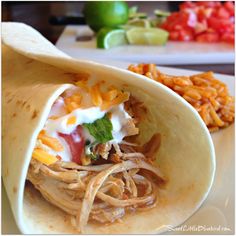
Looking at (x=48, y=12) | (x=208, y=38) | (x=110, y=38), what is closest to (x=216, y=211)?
(x=110, y=38)

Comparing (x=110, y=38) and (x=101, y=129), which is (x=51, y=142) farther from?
(x=110, y=38)

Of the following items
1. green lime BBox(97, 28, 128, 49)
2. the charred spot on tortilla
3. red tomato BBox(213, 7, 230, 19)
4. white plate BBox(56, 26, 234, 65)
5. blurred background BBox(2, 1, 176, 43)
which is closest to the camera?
the charred spot on tortilla

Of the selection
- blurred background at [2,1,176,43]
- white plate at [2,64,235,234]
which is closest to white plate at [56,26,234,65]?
blurred background at [2,1,176,43]

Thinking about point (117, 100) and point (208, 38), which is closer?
point (117, 100)

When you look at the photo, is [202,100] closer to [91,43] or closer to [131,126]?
[131,126]

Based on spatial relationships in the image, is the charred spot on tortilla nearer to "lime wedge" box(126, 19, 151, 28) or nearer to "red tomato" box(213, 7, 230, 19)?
"lime wedge" box(126, 19, 151, 28)

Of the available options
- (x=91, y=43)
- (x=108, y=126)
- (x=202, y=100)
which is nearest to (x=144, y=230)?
(x=108, y=126)

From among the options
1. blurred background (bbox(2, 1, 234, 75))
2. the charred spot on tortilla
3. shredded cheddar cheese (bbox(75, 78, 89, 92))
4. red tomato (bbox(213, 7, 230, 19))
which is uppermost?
shredded cheddar cheese (bbox(75, 78, 89, 92))
